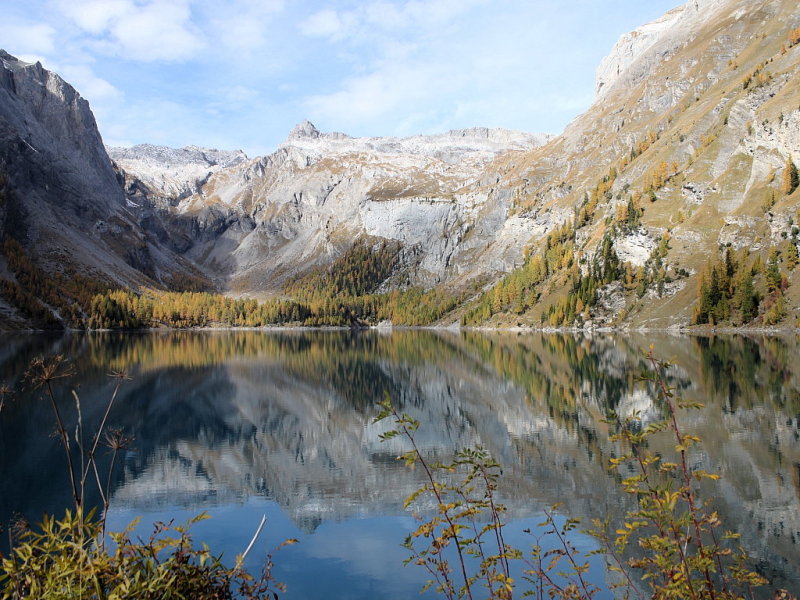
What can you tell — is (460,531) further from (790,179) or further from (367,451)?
(790,179)

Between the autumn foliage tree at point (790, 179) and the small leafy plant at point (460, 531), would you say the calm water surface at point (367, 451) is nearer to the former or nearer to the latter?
the small leafy plant at point (460, 531)

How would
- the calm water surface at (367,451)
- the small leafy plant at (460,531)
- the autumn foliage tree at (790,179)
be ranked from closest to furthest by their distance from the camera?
1. the small leafy plant at (460,531)
2. the calm water surface at (367,451)
3. the autumn foliage tree at (790,179)

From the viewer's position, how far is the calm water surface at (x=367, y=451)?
1758 centimetres

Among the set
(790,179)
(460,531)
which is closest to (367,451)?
(460,531)

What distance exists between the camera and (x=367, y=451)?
3045 cm

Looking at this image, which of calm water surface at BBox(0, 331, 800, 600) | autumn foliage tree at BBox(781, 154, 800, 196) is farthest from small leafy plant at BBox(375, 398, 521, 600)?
autumn foliage tree at BBox(781, 154, 800, 196)

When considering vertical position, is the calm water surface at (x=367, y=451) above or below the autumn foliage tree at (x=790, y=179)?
below

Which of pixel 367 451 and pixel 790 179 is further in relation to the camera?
pixel 790 179

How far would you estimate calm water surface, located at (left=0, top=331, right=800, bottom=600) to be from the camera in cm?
1758

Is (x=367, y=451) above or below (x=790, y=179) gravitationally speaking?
below

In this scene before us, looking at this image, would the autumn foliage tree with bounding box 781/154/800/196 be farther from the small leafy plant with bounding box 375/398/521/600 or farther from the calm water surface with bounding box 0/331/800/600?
the small leafy plant with bounding box 375/398/521/600

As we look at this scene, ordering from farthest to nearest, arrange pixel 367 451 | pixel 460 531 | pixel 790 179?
pixel 790 179 < pixel 367 451 < pixel 460 531

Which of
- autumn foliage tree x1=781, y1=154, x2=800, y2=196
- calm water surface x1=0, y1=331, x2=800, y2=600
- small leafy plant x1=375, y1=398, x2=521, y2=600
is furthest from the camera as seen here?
autumn foliage tree x1=781, y1=154, x2=800, y2=196

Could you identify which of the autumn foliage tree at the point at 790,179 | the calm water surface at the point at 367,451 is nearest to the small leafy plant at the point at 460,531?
the calm water surface at the point at 367,451
